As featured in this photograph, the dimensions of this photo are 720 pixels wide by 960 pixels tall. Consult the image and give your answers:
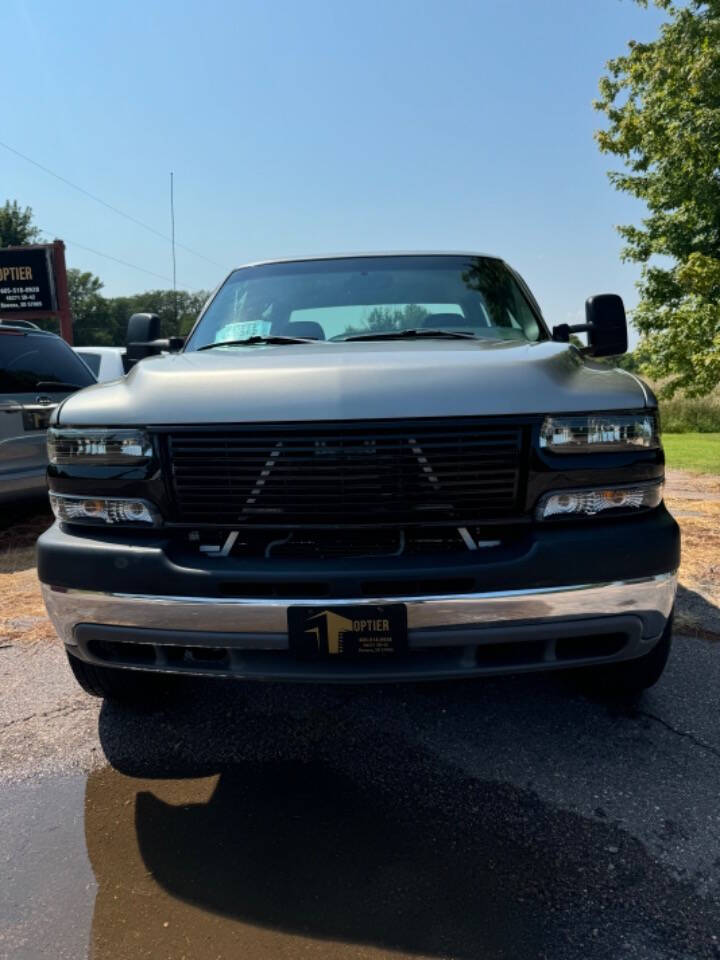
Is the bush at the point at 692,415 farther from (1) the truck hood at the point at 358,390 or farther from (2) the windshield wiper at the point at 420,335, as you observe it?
(1) the truck hood at the point at 358,390

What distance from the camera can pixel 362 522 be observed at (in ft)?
7.04

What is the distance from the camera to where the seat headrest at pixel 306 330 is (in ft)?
10.5

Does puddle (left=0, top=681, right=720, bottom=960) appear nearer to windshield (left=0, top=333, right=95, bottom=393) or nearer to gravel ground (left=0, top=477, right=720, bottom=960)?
gravel ground (left=0, top=477, right=720, bottom=960)

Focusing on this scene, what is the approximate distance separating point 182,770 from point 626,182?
19964 mm

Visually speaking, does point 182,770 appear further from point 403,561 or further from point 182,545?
point 403,561

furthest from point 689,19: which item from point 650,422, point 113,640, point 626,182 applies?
point 113,640

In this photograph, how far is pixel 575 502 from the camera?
2152mm

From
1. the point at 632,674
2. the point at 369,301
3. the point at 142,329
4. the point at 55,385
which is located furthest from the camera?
the point at 55,385

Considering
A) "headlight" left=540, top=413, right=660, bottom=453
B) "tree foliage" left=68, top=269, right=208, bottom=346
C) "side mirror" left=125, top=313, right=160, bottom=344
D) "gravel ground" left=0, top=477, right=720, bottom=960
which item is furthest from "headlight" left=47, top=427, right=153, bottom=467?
"tree foliage" left=68, top=269, right=208, bottom=346

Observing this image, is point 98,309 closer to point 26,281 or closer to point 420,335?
point 26,281

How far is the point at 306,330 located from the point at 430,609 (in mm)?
1649

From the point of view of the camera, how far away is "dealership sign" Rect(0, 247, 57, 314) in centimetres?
1598

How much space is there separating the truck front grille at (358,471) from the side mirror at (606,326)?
1.75 metres

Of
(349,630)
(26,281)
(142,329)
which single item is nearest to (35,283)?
(26,281)
